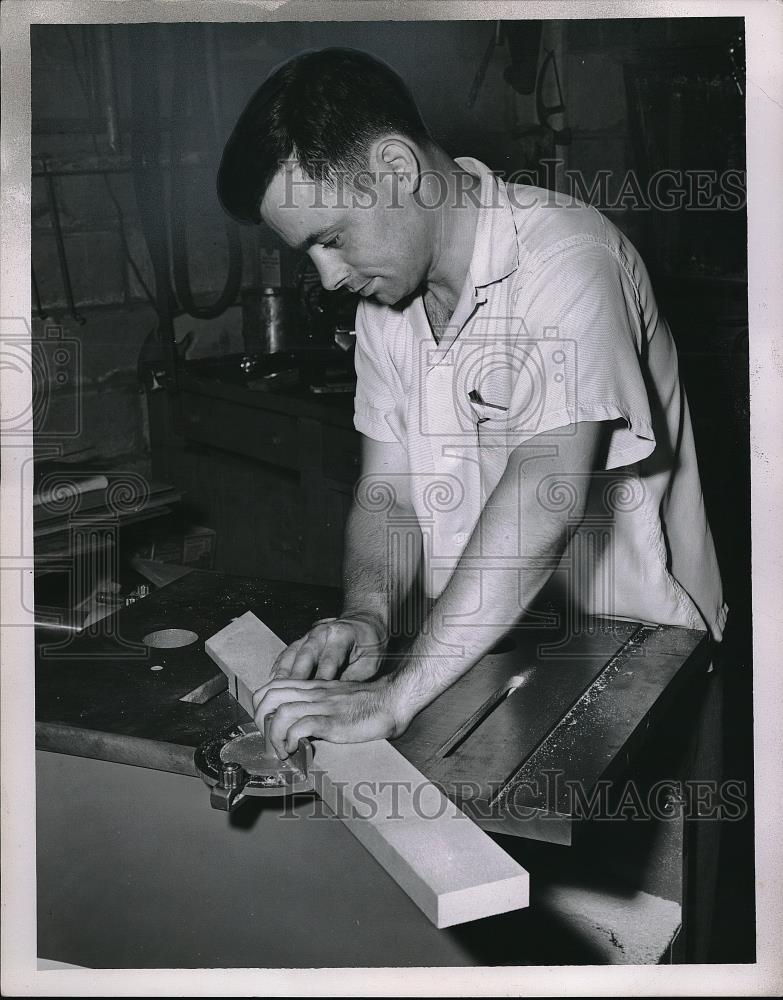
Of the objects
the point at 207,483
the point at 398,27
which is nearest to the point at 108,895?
the point at 207,483

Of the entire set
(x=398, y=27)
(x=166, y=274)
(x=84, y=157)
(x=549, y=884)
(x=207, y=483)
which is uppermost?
(x=398, y=27)

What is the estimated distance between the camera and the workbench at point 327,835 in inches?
41.2

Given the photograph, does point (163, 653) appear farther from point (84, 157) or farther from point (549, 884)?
point (84, 157)

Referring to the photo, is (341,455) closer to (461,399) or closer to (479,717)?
(461,399)

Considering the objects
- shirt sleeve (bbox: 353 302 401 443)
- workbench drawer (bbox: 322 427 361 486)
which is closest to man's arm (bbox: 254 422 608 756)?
shirt sleeve (bbox: 353 302 401 443)

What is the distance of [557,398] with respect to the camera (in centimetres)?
110

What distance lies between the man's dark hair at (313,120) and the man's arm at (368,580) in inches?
21.9

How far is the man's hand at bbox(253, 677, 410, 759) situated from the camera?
103 centimetres

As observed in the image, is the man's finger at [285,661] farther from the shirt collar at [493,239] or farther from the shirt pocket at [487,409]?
the shirt collar at [493,239]

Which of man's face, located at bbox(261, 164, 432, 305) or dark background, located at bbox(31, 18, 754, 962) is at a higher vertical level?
dark background, located at bbox(31, 18, 754, 962)

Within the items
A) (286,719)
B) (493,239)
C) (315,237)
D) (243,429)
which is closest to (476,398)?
(493,239)

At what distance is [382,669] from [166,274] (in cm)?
199

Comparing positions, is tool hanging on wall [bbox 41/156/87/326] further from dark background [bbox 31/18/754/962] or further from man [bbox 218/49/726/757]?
man [bbox 218/49/726/757]

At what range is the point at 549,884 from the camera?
117 centimetres
